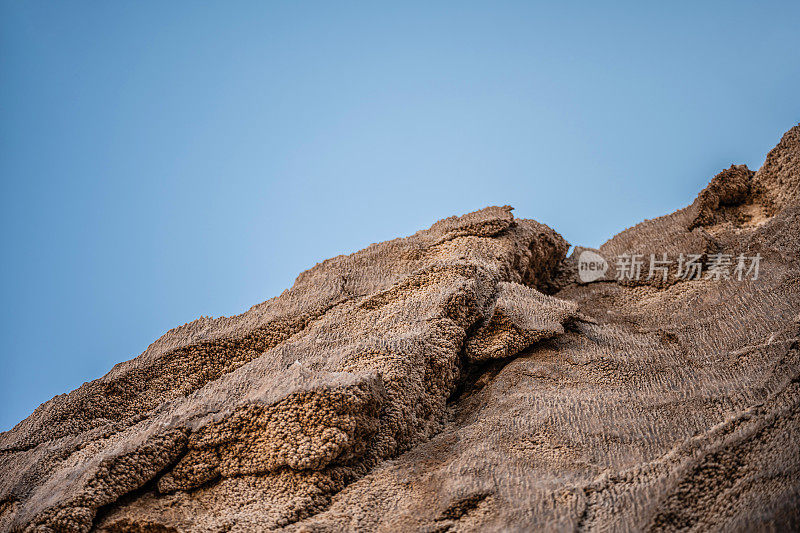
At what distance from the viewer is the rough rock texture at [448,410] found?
528cm

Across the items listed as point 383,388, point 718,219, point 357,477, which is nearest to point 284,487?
point 357,477

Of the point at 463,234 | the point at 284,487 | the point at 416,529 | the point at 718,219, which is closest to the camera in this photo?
the point at 416,529

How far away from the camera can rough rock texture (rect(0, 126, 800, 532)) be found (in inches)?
208

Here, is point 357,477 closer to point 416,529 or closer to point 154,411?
point 416,529

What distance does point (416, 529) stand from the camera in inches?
210

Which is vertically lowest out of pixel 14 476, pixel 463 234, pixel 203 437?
pixel 203 437

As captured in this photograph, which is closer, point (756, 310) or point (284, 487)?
point (284, 487)

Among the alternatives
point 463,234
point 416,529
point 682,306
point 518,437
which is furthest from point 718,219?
point 416,529

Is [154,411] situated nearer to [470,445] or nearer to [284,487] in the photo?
[284,487]

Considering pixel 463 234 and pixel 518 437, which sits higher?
pixel 463 234

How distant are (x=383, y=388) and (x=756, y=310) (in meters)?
4.51

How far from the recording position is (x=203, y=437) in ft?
20.9

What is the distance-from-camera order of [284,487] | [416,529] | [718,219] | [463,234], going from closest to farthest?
[416,529], [284,487], [463,234], [718,219]

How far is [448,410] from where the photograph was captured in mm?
7324
